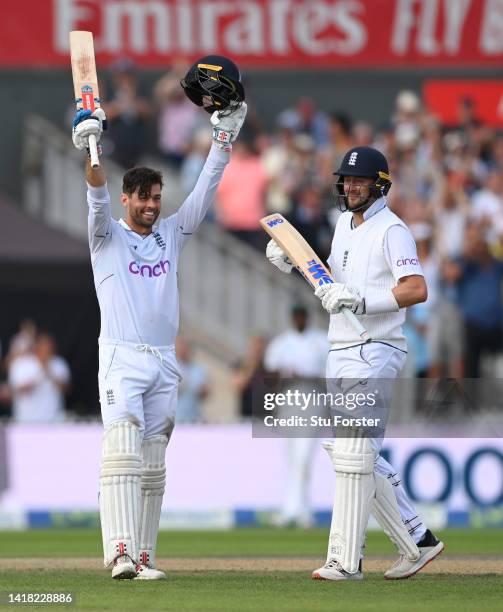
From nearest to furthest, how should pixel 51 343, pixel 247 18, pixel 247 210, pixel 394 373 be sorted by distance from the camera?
pixel 394 373 < pixel 51 343 < pixel 247 210 < pixel 247 18

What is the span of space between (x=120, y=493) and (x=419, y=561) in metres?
1.69

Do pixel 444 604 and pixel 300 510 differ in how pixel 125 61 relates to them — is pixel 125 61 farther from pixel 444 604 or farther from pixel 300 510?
pixel 444 604

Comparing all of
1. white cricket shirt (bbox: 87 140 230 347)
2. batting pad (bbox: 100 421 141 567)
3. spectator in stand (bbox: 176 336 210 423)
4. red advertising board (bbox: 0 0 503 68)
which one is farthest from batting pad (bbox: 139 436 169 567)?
red advertising board (bbox: 0 0 503 68)

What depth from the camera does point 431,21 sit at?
816 inches

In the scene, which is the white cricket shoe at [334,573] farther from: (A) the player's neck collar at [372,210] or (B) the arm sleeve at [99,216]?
(B) the arm sleeve at [99,216]

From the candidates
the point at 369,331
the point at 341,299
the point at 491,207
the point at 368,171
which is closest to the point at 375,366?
the point at 369,331

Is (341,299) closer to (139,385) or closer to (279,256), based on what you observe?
(279,256)

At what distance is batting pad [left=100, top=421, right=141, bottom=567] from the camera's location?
828 cm

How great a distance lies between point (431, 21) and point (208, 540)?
946 centimetres

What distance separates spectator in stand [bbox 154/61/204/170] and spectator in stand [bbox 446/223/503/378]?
163 inches

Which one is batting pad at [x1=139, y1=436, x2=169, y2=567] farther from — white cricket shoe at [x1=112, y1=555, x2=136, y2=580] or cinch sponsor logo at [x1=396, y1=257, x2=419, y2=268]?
cinch sponsor logo at [x1=396, y1=257, x2=419, y2=268]

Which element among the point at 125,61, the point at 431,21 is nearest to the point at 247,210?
the point at 125,61

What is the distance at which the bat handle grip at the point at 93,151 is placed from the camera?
8.26m

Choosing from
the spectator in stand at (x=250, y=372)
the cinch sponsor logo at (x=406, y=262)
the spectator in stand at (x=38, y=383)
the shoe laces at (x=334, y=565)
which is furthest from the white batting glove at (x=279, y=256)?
the spectator in stand at (x=38, y=383)
